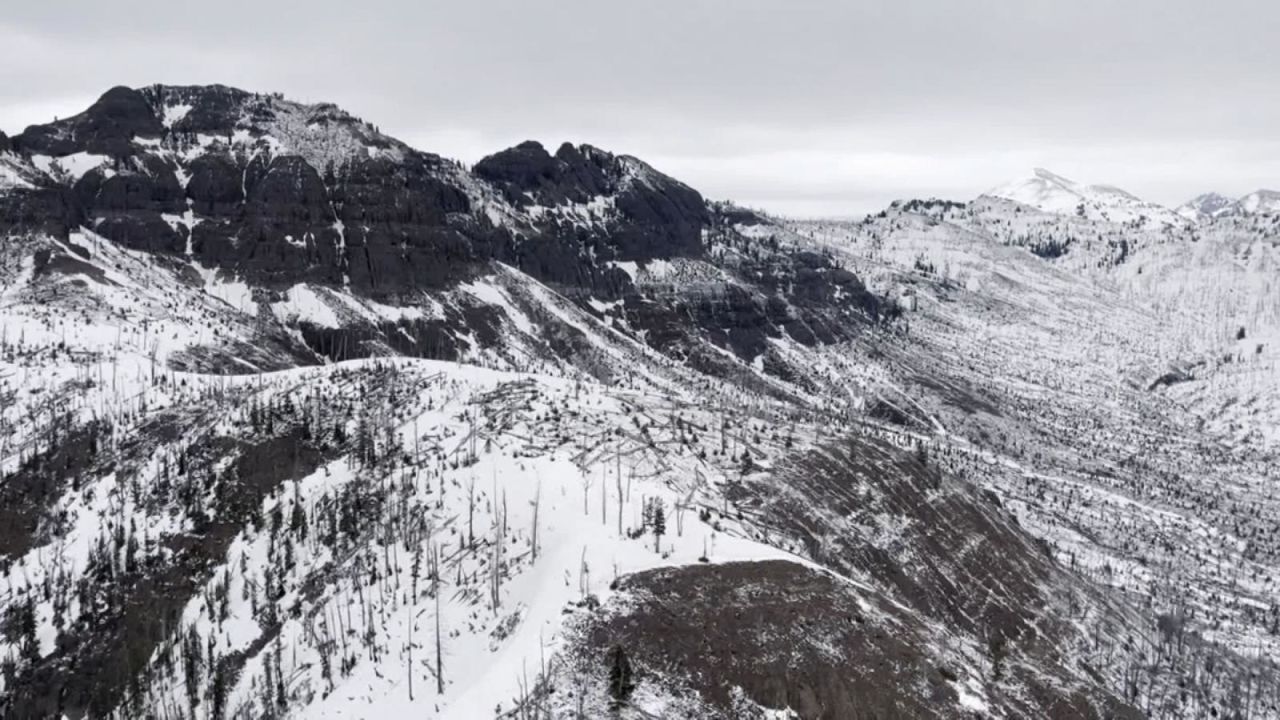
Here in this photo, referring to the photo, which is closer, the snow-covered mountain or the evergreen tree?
the evergreen tree

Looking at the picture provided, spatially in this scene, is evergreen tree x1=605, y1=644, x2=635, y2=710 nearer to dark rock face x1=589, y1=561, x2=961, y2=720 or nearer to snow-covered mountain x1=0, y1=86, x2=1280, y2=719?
snow-covered mountain x1=0, y1=86, x2=1280, y2=719

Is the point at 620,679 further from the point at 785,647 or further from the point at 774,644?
the point at 785,647

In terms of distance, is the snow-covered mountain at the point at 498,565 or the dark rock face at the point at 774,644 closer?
the dark rock face at the point at 774,644

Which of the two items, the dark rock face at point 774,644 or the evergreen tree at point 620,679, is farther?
the dark rock face at point 774,644

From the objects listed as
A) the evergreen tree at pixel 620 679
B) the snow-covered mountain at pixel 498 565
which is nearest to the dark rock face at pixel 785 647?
the snow-covered mountain at pixel 498 565

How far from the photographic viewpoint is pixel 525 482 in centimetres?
8288

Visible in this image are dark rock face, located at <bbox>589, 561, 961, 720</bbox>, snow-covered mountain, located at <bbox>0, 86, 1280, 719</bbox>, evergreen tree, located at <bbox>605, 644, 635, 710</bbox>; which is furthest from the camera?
snow-covered mountain, located at <bbox>0, 86, 1280, 719</bbox>

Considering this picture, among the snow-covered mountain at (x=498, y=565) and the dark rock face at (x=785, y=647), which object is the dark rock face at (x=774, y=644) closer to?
the dark rock face at (x=785, y=647)

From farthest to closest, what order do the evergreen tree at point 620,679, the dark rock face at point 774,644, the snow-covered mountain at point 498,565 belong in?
the snow-covered mountain at point 498,565, the dark rock face at point 774,644, the evergreen tree at point 620,679

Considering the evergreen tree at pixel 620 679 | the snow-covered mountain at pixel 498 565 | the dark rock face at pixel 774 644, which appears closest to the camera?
the evergreen tree at pixel 620 679

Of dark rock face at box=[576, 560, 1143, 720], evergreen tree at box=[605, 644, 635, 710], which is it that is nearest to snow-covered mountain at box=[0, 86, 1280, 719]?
dark rock face at box=[576, 560, 1143, 720]

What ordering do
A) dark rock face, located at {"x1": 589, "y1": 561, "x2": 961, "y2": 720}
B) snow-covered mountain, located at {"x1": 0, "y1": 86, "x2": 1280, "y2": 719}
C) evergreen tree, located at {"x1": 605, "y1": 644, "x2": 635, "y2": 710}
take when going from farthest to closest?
snow-covered mountain, located at {"x1": 0, "y1": 86, "x2": 1280, "y2": 719}, dark rock face, located at {"x1": 589, "y1": 561, "x2": 961, "y2": 720}, evergreen tree, located at {"x1": 605, "y1": 644, "x2": 635, "y2": 710}

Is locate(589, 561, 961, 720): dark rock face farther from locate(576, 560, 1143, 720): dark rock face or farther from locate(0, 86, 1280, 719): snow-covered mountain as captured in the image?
locate(0, 86, 1280, 719): snow-covered mountain

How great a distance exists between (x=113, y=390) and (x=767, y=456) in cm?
8227
